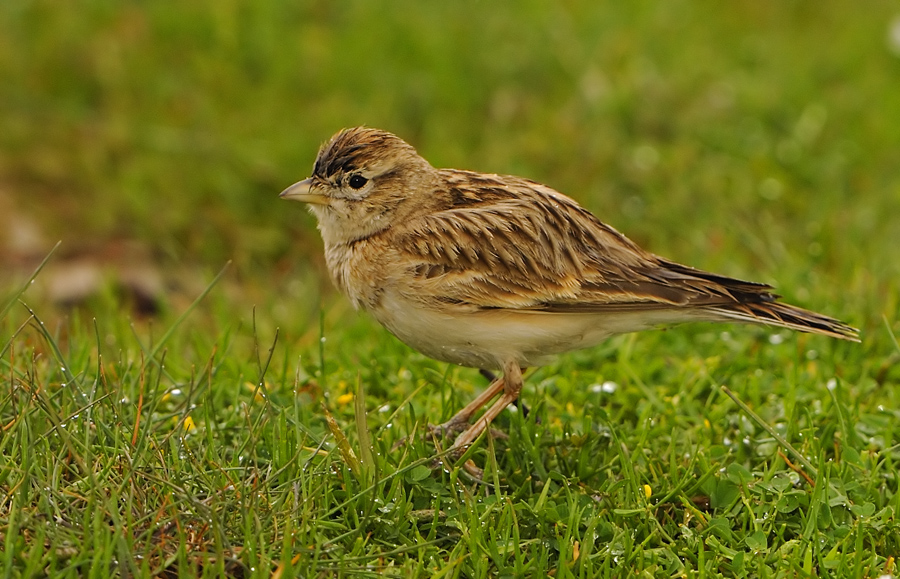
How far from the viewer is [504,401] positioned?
5.07 metres

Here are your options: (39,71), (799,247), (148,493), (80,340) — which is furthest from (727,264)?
(39,71)

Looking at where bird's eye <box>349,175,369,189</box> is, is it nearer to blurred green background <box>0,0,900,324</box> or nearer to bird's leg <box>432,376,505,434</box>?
bird's leg <box>432,376,505,434</box>

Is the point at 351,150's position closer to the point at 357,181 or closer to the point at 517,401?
the point at 357,181

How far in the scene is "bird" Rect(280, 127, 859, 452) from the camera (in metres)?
4.93

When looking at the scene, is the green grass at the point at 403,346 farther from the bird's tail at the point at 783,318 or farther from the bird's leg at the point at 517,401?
the bird's tail at the point at 783,318

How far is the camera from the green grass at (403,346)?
4.26 metres

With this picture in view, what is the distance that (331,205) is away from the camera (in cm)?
539

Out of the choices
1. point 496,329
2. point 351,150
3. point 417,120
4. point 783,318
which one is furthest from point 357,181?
point 417,120

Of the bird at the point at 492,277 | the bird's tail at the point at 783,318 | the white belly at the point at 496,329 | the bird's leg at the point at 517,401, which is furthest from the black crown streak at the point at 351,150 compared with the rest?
the bird's tail at the point at 783,318

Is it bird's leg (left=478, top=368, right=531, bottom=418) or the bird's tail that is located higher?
the bird's tail

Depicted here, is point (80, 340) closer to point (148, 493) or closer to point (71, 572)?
point (148, 493)

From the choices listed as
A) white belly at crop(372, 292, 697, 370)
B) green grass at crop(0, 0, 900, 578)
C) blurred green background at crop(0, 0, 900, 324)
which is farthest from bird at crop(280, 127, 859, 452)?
blurred green background at crop(0, 0, 900, 324)

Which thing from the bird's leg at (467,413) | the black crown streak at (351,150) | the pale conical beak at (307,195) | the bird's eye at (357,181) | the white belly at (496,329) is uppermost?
A: the black crown streak at (351,150)

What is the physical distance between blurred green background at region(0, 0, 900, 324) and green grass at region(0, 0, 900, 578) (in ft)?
0.09
